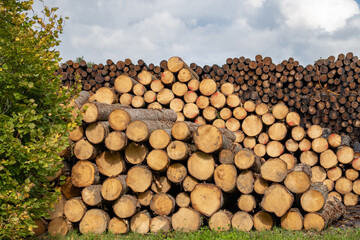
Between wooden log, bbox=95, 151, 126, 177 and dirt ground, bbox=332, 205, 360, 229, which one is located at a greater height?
wooden log, bbox=95, 151, 126, 177

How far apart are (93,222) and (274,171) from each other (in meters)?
2.76

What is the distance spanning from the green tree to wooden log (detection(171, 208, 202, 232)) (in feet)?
5.91

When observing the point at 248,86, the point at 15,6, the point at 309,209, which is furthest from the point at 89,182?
the point at 248,86

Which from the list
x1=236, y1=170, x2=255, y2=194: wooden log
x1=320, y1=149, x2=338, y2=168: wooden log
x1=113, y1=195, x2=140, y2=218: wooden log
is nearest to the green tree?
x1=113, y1=195, x2=140, y2=218: wooden log

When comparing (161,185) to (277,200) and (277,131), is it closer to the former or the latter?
(277,200)

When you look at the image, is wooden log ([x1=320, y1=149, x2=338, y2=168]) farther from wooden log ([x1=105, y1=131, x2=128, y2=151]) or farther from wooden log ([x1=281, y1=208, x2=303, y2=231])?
wooden log ([x1=105, y1=131, x2=128, y2=151])

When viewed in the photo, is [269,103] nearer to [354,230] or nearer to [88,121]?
[354,230]

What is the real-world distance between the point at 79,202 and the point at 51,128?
5.03ft

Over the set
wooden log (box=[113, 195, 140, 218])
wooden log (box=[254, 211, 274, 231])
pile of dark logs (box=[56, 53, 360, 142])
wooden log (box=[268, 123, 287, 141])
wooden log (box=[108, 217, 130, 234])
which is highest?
pile of dark logs (box=[56, 53, 360, 142])

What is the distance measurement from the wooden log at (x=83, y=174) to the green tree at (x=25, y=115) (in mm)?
644

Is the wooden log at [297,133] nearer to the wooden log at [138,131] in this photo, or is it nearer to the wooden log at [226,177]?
the wooden log at [226,177]

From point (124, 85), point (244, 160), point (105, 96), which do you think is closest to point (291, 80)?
point (124, 85)

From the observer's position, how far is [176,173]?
496cm

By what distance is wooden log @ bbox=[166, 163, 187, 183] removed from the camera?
4.95 m
